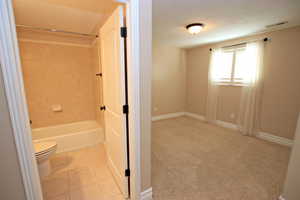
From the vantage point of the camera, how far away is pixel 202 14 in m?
2.06

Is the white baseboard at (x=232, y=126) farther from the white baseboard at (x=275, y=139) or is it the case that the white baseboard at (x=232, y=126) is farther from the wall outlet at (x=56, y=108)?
the wall outlet at (x=56, y=108)

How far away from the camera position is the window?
3.29 m

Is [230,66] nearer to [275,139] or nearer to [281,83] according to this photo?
[281,83]

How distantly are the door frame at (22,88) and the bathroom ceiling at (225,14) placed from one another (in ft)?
3.06

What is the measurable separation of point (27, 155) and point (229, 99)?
4.07m

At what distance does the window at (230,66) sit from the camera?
3293 mm

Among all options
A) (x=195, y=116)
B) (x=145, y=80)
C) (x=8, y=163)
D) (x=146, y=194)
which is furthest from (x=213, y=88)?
(x=8, y=163)

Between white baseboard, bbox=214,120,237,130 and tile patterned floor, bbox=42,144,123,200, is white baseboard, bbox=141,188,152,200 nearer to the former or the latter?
tile patterned floor, bbox=42,144,123,200

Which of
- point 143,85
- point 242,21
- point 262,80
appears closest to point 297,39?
point 262,80

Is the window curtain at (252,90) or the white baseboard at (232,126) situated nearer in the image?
the white baseboard at (232,126)

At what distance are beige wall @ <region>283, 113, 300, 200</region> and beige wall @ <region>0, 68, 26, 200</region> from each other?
Result: 7.45 ft

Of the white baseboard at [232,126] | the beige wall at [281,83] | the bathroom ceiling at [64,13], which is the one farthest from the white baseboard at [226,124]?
the bathroom ceiling at [64,13]

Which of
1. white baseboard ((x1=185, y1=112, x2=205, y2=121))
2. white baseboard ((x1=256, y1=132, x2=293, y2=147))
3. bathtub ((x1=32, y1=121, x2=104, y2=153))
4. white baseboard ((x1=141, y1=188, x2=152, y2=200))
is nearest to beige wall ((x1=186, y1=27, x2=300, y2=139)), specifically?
white baseboard ((x1=256, y1=132, x2=293, y2=147))

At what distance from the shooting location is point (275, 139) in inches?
113
